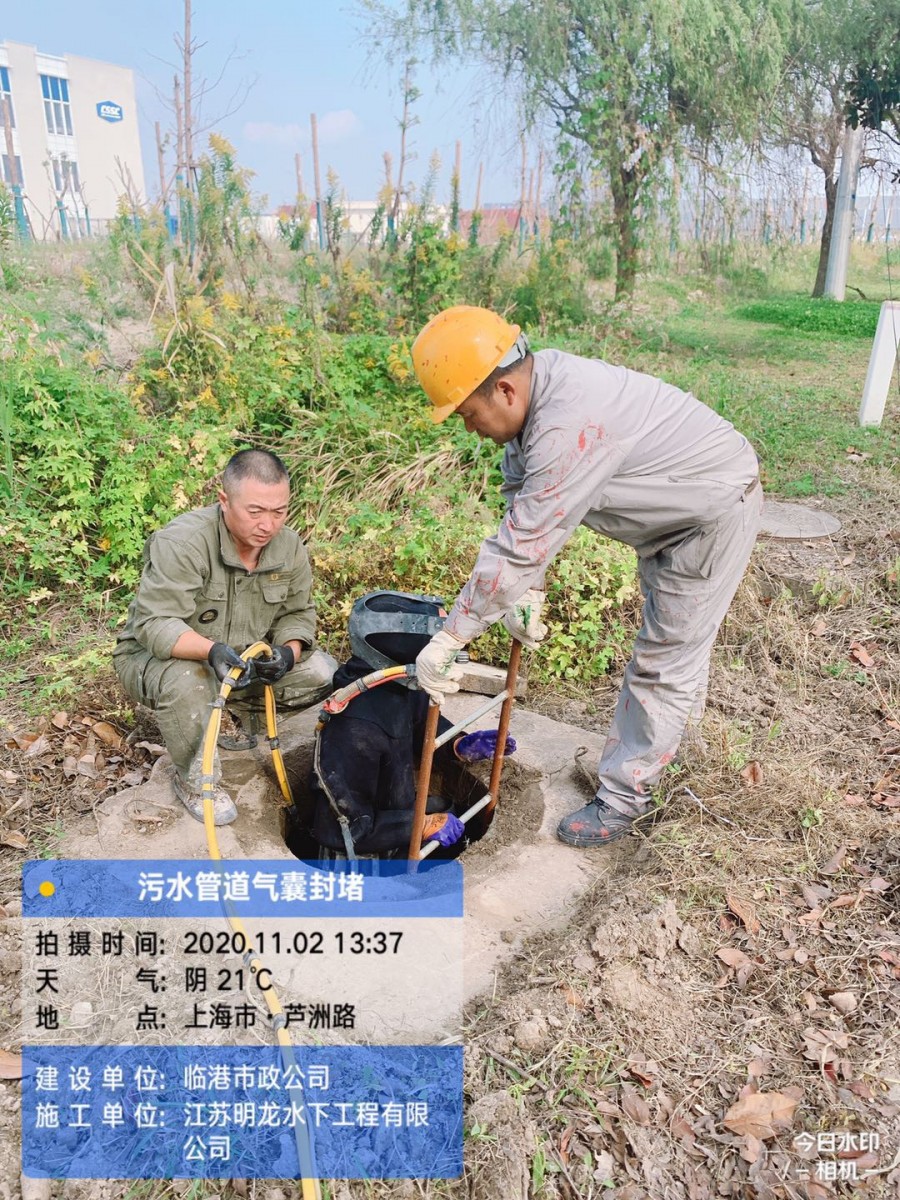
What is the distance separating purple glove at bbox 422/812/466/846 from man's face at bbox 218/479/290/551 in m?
1.16

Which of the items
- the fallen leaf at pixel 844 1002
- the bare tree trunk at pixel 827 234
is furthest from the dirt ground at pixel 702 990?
the bare tree trunk at pixel 827 234

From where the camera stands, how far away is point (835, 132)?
557 inches

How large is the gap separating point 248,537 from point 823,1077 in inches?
93.5

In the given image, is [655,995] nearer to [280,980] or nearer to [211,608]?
[280,980]

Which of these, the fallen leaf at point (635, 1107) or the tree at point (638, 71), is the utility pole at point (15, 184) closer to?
the tree at point (638, 71)

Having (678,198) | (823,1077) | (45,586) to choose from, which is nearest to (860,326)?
(678,198)

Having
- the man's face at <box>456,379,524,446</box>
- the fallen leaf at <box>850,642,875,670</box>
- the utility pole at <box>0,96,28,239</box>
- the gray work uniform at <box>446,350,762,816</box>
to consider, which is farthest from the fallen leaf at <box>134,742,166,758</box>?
the utility pole at <box>0,96,28,239</box>

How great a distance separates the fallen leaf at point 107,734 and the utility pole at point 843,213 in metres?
13.9

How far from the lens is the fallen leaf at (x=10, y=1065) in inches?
88.8

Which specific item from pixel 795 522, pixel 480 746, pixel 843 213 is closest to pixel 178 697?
pixel 480 746

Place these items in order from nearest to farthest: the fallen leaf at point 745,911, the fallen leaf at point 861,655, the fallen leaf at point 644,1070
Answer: the fallen leaf at point 644,1070 < the fallen leaf at point 745,911 < the fallen leaf at point 861,655

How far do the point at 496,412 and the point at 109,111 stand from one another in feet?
116

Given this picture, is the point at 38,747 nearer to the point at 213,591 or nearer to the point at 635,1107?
the point at 213,591

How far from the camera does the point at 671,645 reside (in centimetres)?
306
